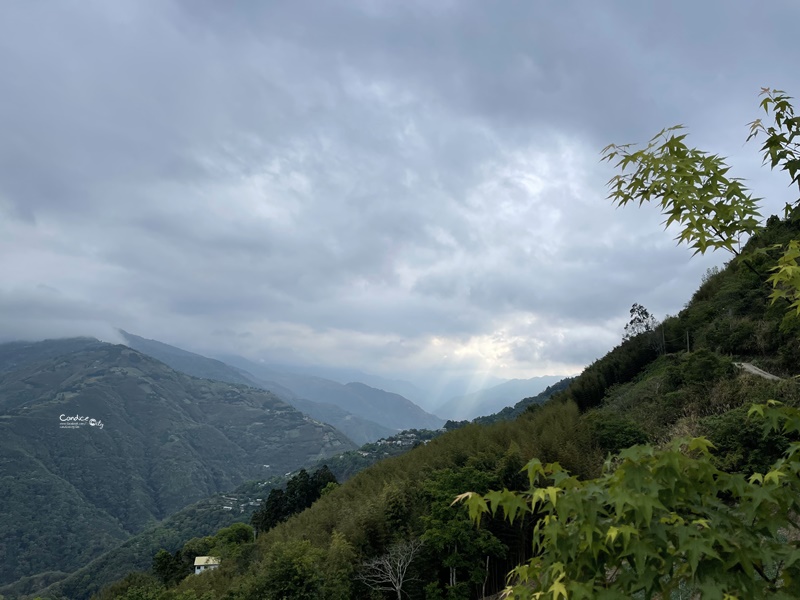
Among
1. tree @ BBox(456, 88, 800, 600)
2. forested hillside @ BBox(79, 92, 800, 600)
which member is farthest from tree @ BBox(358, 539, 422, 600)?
tree @ BBox(456, 88, 800, 600)

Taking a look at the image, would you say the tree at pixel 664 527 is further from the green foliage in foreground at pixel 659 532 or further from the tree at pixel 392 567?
the tree at pixel 392 567


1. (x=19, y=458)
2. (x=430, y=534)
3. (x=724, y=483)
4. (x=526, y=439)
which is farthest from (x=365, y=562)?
(x=19, y=458)

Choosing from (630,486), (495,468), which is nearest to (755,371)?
(495,468)

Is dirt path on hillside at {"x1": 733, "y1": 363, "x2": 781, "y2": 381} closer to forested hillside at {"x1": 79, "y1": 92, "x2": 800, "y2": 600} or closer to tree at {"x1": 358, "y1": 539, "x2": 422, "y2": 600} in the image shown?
forested hillside at {"x1": 79, "y1": 92, "x2": 800, "y2": 600}

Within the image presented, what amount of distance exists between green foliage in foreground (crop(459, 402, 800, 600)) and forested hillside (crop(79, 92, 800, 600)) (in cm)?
1

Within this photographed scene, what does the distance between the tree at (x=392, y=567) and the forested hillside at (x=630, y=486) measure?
10 centimetres

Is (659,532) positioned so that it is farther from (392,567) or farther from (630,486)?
(392,567)

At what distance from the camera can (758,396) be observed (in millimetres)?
16547

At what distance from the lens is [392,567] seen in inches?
780

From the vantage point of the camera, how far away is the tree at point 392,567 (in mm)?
19406

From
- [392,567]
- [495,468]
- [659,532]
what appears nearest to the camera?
[659,532]

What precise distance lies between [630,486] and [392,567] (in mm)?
20304

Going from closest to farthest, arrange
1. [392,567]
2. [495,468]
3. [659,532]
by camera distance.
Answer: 1. [659,532]
2. [392,567]
3. [495,468]

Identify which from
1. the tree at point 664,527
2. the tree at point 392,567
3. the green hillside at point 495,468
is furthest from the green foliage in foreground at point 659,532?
the tree at point 392,567
